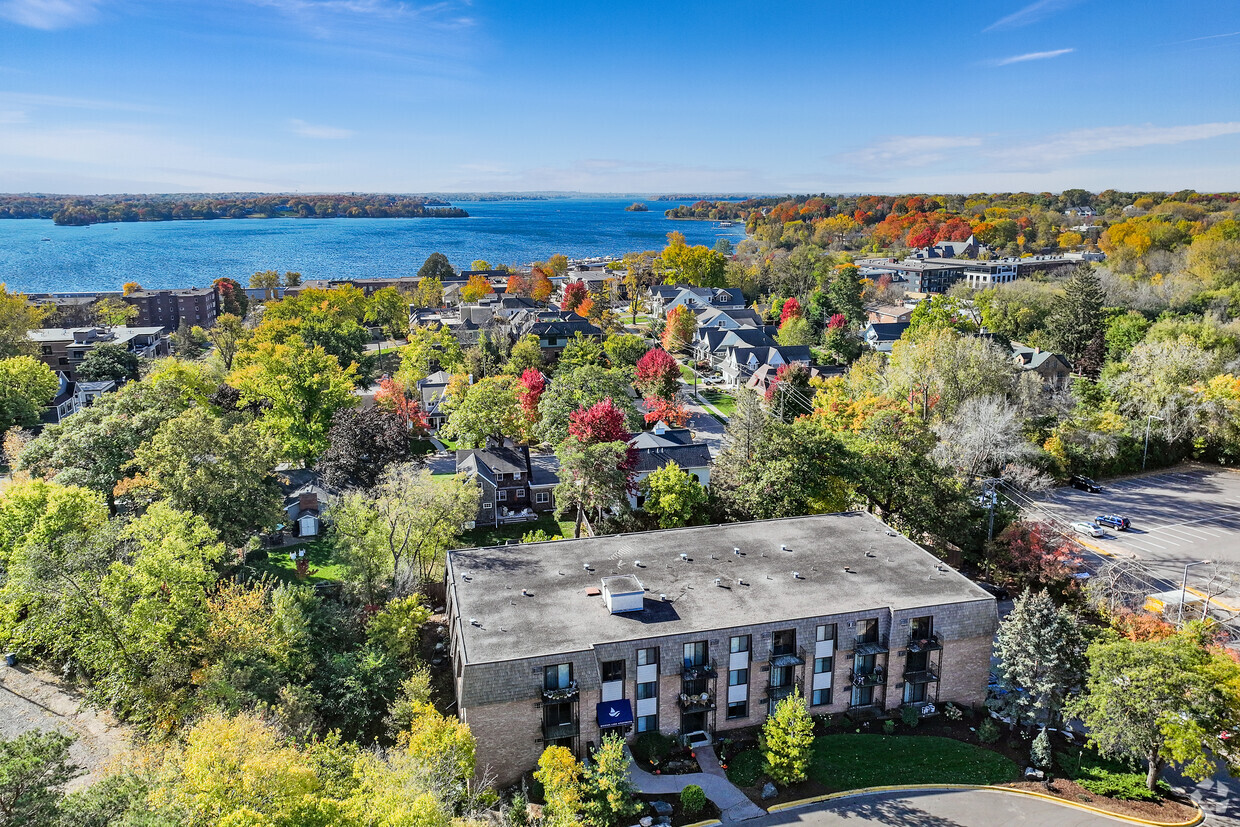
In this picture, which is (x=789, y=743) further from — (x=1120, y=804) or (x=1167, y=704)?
(x=1167, y=704)

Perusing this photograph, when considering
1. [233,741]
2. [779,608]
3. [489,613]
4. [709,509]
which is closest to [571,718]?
[489,613]

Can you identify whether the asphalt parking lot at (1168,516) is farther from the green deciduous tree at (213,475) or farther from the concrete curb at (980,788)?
the green deciduous tree at (213,475)

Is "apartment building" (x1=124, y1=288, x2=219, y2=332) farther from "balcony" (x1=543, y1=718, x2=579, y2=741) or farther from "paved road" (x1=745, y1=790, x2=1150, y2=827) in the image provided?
"paved road" (x1=745, y1=790, x2=1150, y2=827)

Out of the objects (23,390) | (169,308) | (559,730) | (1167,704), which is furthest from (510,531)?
(169,308)

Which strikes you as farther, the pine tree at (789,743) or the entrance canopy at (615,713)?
the entrance canopy at (615,713)

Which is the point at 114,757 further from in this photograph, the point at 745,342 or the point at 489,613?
the point at 745,342

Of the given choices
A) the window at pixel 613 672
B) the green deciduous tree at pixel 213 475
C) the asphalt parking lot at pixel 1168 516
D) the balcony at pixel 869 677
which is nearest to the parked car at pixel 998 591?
the asphalt parking lot at pixel 1168 516
